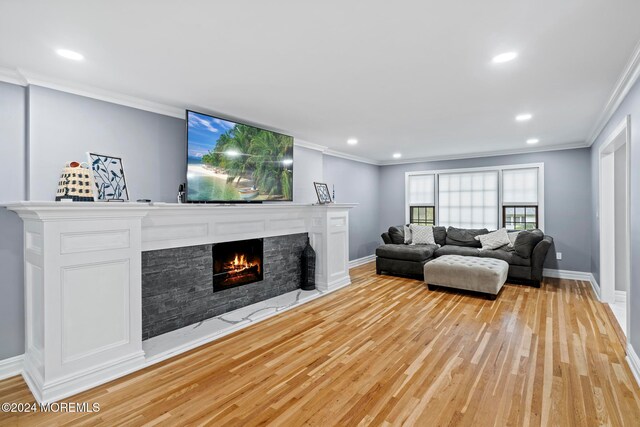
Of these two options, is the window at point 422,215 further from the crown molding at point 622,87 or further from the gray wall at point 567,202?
the crown molding at point 622,87

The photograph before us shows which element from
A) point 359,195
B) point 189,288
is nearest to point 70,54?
point 189,288

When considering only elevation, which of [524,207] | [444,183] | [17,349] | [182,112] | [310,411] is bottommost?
[310,411]

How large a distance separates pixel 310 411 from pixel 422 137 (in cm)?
433

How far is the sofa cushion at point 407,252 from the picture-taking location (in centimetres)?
560

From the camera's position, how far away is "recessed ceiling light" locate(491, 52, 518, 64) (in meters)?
2.27

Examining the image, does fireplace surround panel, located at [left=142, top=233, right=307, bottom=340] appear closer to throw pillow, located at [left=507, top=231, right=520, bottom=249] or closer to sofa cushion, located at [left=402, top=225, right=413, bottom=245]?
sofa cushion, located at [left=402, top=225, right=413, bottom=245]

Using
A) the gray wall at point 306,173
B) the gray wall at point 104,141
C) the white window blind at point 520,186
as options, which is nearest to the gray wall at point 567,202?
the white window blind at point 520,186

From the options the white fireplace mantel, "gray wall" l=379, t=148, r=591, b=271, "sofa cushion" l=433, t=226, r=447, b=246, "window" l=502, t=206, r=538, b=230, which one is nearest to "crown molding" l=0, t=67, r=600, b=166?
the white fireplace mantel

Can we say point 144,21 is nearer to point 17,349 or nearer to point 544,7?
point 544,7

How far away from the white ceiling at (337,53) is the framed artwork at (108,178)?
2.19ft

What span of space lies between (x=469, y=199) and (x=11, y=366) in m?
7.34

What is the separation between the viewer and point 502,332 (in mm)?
3285

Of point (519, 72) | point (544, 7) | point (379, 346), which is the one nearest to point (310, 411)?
point (379, 346)

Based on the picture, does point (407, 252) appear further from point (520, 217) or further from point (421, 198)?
point (520, 217)
